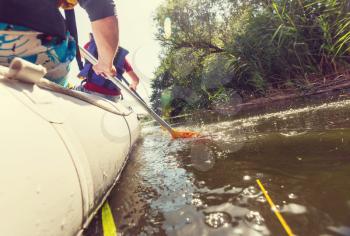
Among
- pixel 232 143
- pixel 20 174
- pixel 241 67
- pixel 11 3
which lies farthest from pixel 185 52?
pixel 20 174

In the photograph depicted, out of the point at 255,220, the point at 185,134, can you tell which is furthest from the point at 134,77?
the point at 255,220

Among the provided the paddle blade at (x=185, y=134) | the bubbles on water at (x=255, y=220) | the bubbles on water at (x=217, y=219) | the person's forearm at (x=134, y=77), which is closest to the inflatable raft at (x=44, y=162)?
the bubbles on water at (x=217, y=219)

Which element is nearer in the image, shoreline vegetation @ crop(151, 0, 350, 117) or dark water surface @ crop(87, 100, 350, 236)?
dark water surface @ crop(87, 100, 350, 236)

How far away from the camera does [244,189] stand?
1.19 metres

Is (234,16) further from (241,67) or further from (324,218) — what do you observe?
(324,218)

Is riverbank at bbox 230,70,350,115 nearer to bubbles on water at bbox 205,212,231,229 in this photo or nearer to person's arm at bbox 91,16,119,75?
person's arm at bbox 91,16,119,75

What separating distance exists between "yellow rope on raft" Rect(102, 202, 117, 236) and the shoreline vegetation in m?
3.74

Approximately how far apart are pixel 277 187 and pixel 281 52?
195 inches

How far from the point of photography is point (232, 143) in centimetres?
221

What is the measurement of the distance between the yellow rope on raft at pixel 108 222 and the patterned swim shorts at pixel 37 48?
1.02m

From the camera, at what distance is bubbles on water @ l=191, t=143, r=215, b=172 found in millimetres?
1698

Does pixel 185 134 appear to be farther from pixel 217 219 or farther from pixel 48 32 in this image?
pixel 217 219

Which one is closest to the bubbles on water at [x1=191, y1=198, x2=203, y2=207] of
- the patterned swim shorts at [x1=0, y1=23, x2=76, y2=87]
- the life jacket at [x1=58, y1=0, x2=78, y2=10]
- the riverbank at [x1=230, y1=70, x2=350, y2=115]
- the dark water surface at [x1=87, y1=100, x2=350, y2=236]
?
the dark water surface at [x1=87, y1=100, x2=350, y2=236]

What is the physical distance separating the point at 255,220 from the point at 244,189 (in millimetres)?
273
